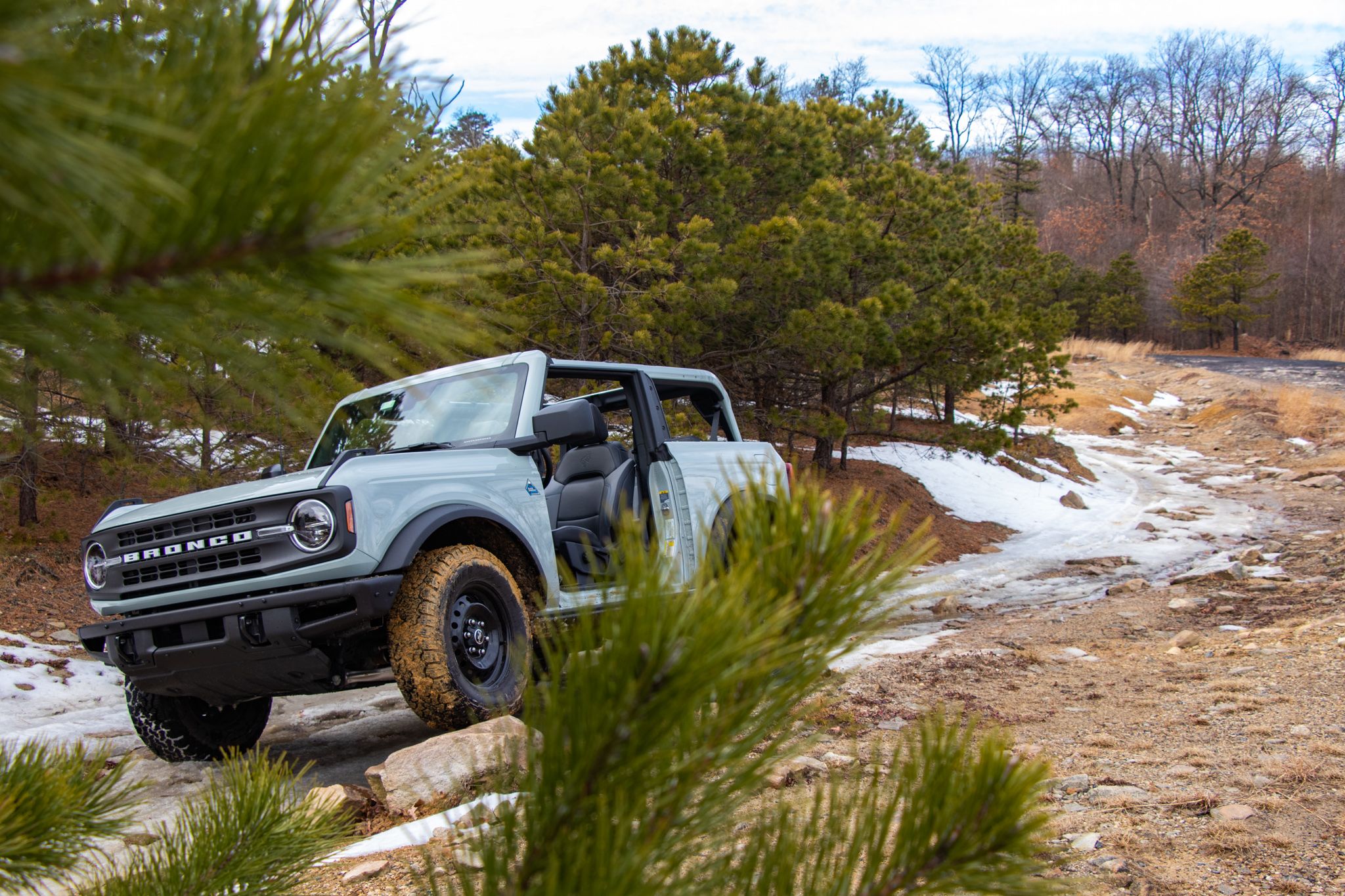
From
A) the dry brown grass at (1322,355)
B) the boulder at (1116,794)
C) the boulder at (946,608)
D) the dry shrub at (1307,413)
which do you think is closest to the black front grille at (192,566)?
the boulder at (1116,794)

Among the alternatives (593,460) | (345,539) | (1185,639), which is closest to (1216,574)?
(1185,639)

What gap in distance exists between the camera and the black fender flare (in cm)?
431

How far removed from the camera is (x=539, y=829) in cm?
89

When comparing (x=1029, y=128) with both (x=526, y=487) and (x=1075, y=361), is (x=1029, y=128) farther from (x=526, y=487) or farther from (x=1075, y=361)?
(x=526, y=487)

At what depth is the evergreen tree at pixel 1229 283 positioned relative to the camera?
44938 millimetres

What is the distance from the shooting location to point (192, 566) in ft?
14.5

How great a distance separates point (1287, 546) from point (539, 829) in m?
13.4

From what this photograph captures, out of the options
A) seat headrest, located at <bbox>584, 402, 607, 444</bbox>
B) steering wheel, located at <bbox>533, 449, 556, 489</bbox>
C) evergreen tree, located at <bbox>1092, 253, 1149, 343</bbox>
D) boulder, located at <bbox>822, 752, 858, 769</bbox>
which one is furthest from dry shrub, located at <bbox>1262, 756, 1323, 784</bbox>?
evergreen tree, located at <bbox>1092, 253, 1149, 343</bbox>

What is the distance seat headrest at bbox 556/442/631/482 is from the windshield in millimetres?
1008

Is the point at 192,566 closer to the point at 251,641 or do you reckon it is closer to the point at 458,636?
the point at 251,641

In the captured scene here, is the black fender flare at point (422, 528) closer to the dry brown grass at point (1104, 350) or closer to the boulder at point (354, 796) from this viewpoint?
the boulder at point (354, 796)

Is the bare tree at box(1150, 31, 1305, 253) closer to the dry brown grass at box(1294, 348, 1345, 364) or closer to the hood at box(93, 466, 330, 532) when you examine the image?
the dry brown grass at box(1294, 348, 1345, 364)

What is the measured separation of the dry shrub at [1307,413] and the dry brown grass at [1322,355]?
1480 centimetres

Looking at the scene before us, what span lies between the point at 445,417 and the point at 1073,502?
15.1 metres
